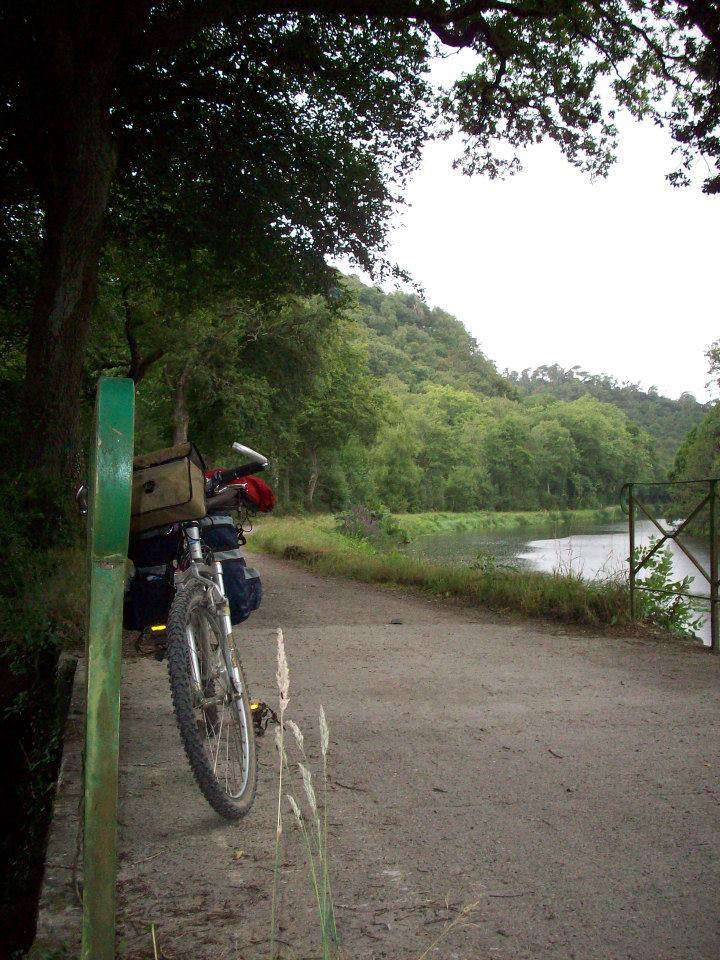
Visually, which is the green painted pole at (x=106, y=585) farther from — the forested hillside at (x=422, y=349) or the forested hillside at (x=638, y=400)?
the forested hillside at (x=422, y=349)

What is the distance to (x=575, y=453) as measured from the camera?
8162 centimetres

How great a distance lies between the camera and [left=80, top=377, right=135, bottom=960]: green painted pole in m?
1.38

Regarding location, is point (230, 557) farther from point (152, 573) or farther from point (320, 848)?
point (320, 848)

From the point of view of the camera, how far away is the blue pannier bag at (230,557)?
144 inches

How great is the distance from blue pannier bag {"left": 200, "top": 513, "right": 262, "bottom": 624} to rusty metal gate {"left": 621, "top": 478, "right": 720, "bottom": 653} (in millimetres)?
4068

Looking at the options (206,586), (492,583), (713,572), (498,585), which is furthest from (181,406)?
(206,586)

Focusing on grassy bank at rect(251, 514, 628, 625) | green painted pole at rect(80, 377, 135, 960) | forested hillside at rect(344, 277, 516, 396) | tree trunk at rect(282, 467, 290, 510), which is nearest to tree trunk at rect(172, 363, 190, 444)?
grassy bank at rect(251, 514, 628, 625)

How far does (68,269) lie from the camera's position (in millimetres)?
9531

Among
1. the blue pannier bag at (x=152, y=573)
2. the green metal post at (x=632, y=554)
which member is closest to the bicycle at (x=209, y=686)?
the blue pannier bag at (x=152, y=573)

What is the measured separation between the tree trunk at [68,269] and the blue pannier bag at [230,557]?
6.37m

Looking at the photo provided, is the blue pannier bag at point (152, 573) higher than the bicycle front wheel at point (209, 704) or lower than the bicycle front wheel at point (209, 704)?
higher

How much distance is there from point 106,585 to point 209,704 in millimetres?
1822

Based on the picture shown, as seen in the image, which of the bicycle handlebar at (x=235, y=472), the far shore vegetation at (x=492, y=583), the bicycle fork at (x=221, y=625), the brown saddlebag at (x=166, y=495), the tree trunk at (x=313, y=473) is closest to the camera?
the bicycle fork at (x=221, y=625)

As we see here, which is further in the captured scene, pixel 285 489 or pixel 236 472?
pixel 285 489
